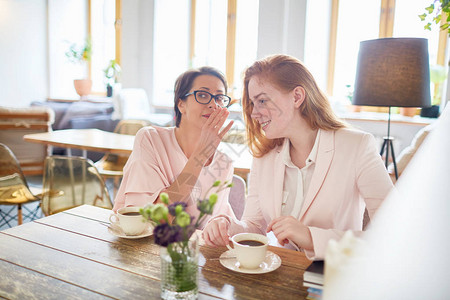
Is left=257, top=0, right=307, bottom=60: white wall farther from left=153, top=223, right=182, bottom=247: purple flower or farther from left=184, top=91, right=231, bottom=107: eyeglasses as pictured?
left=153, top=223, right=182, bottom=247: purple flower

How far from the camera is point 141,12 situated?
7.21 meters

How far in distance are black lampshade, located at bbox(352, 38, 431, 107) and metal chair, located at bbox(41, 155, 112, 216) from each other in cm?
172

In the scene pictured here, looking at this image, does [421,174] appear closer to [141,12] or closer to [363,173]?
[363,173]

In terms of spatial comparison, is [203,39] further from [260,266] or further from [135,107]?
[260,266]

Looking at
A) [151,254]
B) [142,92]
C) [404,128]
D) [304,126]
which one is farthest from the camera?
[142,92]

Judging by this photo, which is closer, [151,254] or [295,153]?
[151,254]

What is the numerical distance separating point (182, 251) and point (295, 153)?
0.84 metres

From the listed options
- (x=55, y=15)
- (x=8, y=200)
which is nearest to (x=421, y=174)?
(x=8, y=200)

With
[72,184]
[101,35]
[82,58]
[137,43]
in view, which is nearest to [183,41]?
[137,43]

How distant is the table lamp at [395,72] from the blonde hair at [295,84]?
105 centimetres

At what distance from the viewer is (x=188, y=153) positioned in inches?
71.9

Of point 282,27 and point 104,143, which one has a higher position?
point 282,27

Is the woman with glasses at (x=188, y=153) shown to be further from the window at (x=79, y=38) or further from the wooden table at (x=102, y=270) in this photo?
the window at (x=79, y=38)

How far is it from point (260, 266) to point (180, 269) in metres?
0.30
